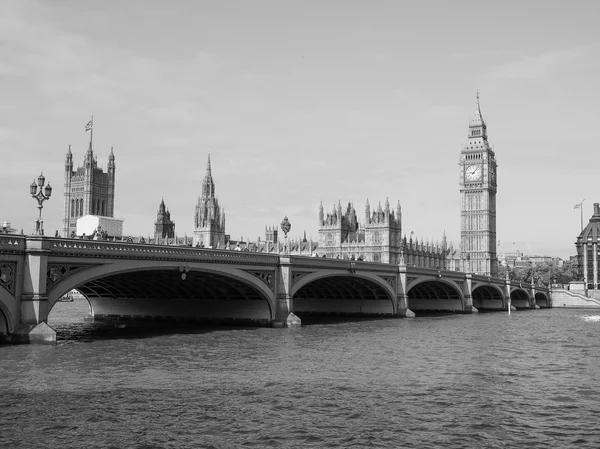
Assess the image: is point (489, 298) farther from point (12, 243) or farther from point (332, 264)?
point (12, 243)

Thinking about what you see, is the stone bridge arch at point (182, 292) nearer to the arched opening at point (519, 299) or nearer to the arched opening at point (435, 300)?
the arched opening at point (435, 300)

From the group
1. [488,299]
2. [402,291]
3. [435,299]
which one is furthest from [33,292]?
[488,299]

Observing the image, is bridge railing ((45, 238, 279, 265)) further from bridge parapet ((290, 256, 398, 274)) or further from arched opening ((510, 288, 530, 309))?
arched opening ((510, 288, 530, 309))

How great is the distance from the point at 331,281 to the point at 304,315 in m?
10.5

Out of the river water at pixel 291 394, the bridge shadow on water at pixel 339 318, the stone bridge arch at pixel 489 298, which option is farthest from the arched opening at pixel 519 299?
the river water at pixel 291 394

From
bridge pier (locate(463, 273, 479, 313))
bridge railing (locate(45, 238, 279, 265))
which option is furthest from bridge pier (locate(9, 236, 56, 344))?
bridge pier (locate(463, 273, 479, 313))

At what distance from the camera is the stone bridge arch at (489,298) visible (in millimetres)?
130750

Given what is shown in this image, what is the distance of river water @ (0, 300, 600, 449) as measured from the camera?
79.4ft

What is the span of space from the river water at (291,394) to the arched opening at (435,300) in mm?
56693

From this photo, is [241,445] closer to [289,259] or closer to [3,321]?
[3,321]

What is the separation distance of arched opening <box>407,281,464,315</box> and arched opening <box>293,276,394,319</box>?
797 inches

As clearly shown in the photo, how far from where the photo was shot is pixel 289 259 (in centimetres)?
6494

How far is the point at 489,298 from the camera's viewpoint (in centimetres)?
13562

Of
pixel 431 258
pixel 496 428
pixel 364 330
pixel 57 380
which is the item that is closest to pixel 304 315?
pixel 364 330
